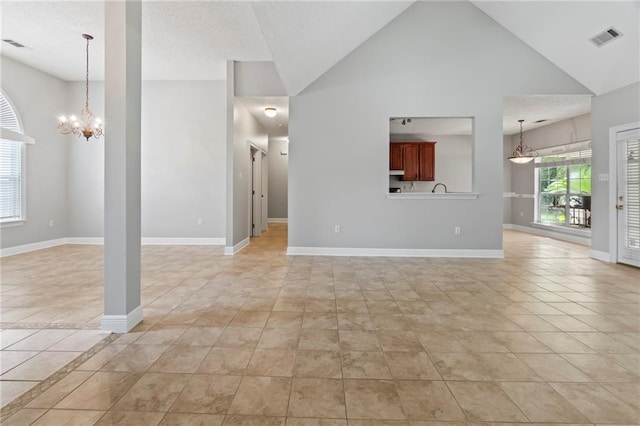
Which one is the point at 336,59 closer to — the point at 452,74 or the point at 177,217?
the point at 452,74

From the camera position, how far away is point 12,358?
6.50 ft

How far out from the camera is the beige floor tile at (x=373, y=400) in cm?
147

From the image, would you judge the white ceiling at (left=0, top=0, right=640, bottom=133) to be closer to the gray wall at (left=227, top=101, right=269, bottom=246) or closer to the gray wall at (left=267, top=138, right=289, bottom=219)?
the gray wall at (left=227, top=101, right=269, bottom=246)

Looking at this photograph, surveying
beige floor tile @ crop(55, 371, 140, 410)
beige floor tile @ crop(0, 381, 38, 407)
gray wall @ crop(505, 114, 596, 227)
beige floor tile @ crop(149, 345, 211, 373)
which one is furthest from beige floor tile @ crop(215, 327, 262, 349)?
gray wall @ crop(505, 114, 596, 227)

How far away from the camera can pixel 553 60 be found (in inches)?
194

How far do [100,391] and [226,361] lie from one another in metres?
0.65

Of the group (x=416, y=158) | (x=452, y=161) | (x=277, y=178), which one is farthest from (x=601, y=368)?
(x=277, y=178)

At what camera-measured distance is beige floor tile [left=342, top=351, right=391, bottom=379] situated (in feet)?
5.89

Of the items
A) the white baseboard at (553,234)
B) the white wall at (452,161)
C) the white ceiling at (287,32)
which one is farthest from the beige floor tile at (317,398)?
the white wall at (452,161)

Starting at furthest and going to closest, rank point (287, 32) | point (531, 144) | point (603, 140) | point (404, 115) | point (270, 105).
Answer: point (531, 144)
point (270, 105)
point (404, 115)
point (603, 140)
point (287, 32)

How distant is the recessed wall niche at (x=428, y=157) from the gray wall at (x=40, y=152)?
731cm

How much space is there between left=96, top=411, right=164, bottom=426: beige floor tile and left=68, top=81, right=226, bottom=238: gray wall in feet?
16.5

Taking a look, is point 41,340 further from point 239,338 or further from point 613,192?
point 613,192

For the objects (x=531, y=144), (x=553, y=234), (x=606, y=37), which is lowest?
(x=553, y=234)
